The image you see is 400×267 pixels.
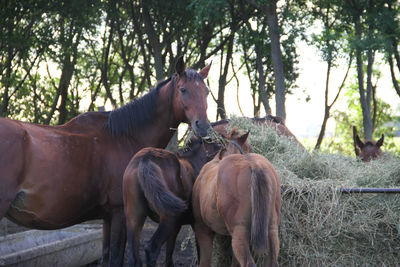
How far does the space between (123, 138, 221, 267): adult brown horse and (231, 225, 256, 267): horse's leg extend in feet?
2.05

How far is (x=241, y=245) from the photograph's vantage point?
13.0 ft

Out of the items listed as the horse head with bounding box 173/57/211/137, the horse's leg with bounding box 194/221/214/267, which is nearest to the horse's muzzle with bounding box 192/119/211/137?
the horse head with bounding box 173/57/211/137

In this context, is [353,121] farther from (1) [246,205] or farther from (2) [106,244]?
(1) [246,205]

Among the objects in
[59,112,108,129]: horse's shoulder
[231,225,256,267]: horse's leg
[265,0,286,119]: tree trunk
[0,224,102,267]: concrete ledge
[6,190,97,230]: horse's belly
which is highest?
[265,0,286,119]: tree trunk

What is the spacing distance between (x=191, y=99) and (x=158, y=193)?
4.38 feet

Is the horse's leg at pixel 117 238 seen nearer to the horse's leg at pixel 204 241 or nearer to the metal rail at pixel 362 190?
the horse's leg at pixel 204 241

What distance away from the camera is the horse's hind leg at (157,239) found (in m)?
4.62

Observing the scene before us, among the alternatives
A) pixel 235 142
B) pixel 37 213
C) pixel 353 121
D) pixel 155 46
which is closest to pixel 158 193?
pixel 235 142

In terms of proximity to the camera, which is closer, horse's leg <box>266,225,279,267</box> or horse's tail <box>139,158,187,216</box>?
horse's leg <box>266,225,279,267</box>

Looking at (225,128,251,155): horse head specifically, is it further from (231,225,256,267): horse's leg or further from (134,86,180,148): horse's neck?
(231,225,256,267): horse's leg

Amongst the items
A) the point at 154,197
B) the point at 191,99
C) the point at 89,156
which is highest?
the point at 191,99

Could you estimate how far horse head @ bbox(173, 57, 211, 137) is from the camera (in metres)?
5.29

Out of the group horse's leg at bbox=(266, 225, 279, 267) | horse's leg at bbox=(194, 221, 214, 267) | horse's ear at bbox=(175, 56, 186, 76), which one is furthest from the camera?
horse's ear at bbox=(175, 56, 186, 76)

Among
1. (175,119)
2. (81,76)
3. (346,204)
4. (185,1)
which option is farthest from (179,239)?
(81,76)
